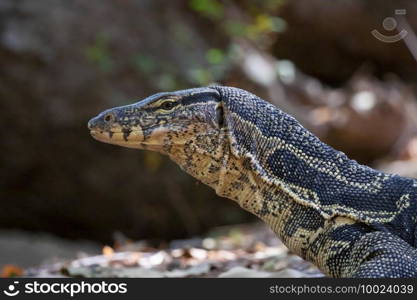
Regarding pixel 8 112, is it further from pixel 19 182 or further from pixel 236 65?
pixel 236 65

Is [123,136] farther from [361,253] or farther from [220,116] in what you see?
[361,253]

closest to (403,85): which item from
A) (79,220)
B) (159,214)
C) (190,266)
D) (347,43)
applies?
(347,43)

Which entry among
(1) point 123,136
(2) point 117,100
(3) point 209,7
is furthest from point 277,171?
(3) point 209,7

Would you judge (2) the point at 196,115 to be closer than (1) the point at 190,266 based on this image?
Yes

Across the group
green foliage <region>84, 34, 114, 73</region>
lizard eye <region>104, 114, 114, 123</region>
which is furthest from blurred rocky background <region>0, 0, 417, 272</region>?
lizard eye <region>104, 114, 114, 123</region>

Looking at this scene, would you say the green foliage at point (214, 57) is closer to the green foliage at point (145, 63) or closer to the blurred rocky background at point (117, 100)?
the blurred rocky background at point (117, 100)

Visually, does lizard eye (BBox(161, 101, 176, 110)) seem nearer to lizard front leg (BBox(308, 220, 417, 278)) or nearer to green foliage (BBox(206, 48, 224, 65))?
lizard front leg (BBox(308, 220, 417, 278))

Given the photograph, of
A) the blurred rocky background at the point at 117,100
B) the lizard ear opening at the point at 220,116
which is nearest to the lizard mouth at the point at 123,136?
the lizard ear opening at the point at 220,116
